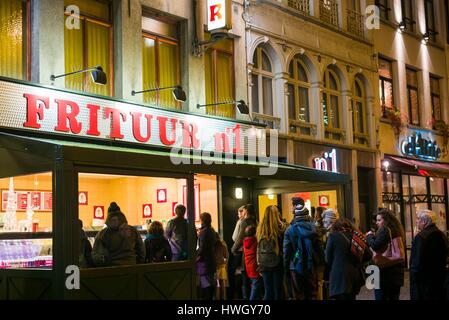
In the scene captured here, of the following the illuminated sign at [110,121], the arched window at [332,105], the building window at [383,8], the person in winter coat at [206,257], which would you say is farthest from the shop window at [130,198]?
the building window at [383,8]

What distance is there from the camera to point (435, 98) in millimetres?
27938

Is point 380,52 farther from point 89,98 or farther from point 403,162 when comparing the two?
point 89,98

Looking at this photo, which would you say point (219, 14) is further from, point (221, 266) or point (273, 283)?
point (273, 283)

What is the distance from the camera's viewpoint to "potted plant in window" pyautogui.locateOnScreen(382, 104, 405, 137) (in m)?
23.8

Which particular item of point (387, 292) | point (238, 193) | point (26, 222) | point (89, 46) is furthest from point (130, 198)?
point (238, 193)

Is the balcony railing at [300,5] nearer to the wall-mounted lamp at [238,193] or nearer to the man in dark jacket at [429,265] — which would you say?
the wall-mounted lamp at [238,193]

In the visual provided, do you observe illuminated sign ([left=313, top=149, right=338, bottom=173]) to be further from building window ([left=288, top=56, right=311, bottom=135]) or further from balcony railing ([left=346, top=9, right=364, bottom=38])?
balcony railing ([left=346, top=9, right=364, bottom=38])

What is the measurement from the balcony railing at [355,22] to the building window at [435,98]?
6385mm

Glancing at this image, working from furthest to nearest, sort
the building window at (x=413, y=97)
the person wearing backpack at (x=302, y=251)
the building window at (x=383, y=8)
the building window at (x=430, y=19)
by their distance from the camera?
the building window at (x=430, y=19) → the building window at (x=413, y=97) → the building window at (x=383, y=8) → the person wearing backpack at (x=302, y=251)

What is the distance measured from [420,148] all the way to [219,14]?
12.6 m

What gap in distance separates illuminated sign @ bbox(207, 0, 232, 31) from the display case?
7424 mm

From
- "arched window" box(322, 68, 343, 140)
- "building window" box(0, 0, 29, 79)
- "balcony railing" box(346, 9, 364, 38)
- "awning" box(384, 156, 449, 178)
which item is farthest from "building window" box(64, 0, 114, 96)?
"awning" box(384, 156, 449, 178)

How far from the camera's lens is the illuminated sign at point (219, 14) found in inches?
614

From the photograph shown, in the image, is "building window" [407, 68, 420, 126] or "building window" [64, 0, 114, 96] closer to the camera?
"building window" [64, 0, 114, 96]
